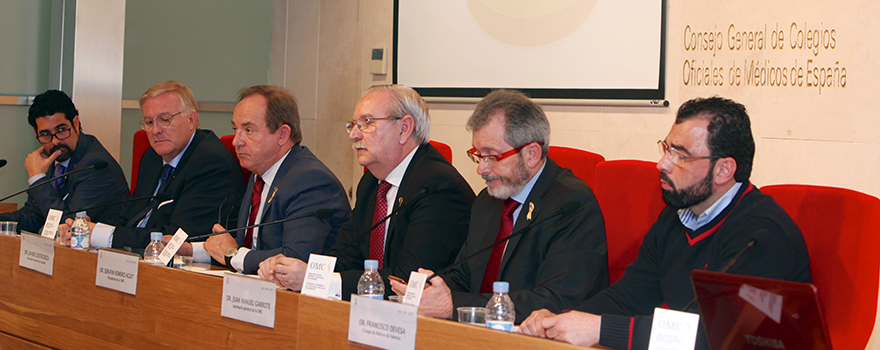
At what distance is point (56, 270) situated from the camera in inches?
89.0

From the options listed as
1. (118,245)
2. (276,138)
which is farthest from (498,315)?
(118,245)

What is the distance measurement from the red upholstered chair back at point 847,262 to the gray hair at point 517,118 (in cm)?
76

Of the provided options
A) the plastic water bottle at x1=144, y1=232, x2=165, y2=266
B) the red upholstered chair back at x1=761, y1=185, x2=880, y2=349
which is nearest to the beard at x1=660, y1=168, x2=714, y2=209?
the red upholstered chair back at x1=761, y1=185, x2=880, y2=349

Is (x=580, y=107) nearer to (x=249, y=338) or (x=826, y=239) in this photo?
(x=826, y=239)

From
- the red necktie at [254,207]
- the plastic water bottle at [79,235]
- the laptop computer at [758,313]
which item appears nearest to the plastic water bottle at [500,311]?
the laptop computer at [758,313]

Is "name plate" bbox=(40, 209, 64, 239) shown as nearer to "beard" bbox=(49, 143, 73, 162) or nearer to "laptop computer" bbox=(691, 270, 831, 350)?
"beard" bbox=(49, 143, 73, 162)

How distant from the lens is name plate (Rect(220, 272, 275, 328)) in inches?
66.7

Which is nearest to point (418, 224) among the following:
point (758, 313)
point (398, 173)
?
point (398, 173)

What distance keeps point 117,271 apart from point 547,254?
1244 millimetres

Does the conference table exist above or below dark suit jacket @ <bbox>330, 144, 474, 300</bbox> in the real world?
below

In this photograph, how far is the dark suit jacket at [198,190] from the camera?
2842mm

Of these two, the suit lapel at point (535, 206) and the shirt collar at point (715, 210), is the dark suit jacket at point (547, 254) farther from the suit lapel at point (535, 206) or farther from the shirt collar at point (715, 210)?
the shirt collar at point (715, 210)

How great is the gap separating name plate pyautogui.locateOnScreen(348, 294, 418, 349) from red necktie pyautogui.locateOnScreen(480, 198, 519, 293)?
636 millimetres

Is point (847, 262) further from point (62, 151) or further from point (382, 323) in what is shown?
point (62, 151)
